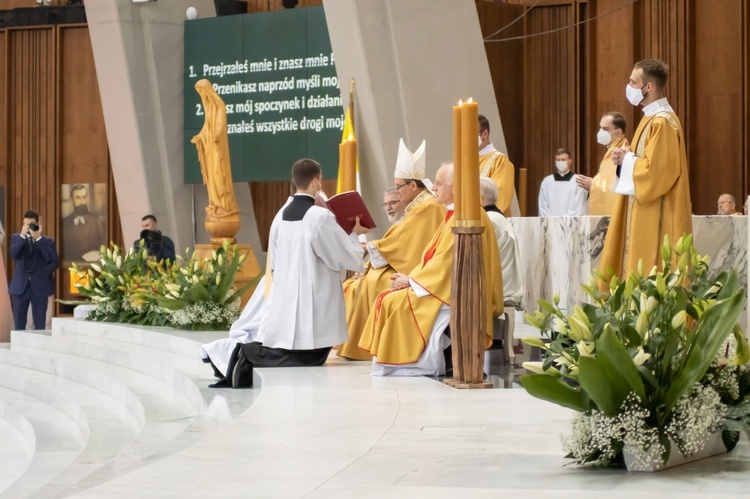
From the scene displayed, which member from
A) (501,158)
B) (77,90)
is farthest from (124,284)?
(77,90)

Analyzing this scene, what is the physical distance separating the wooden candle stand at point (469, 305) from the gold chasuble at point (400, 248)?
1.40 m

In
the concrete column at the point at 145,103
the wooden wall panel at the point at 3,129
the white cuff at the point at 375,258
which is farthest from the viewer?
the wooden wall panel at the point at 3,129

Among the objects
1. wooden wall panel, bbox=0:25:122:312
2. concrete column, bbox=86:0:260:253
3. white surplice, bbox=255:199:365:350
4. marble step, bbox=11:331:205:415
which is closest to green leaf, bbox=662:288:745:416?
marble step, bbox=11:331:205:415

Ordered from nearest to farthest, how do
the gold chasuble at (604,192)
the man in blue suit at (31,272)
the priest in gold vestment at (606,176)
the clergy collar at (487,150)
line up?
the priest in gold vestment at (606,176), the gold chasuble at (604,192), the clergy collar at (487,150), the man in blue suit at (31,272)

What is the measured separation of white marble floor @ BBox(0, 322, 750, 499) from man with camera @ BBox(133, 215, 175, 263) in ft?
13.5

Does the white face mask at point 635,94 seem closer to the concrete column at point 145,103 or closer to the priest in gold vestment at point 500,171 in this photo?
the priest in gold vestment at point 500,171

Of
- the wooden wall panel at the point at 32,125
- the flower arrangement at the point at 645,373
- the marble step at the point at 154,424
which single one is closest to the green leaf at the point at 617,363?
the flower arrangement at the point at 645,373

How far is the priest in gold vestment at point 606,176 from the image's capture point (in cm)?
767

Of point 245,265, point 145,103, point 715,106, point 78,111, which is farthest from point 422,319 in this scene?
point 78,111

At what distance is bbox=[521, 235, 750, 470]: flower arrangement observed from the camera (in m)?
3.72

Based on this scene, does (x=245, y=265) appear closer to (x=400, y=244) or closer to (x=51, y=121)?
(x=400, y=244)

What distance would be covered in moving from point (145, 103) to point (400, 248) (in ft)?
26.4

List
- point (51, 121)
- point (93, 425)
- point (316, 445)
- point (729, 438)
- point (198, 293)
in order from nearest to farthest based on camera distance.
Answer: point (729, 438) < point (316, 445) < point (93, 425) < point (198, 293) < point (51, 121)

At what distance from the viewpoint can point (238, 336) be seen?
7453 millimetres
